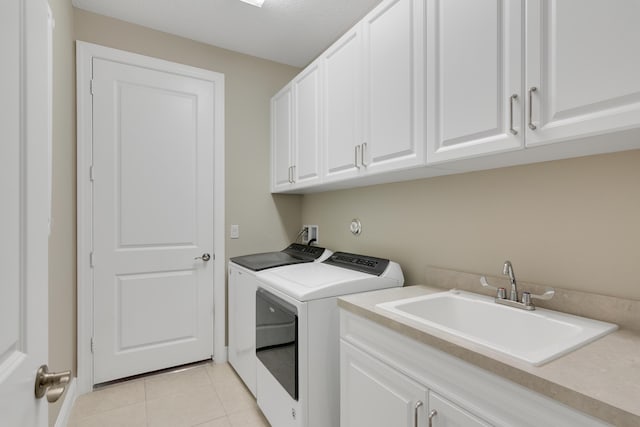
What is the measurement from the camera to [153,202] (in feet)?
8.02

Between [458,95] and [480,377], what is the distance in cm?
100

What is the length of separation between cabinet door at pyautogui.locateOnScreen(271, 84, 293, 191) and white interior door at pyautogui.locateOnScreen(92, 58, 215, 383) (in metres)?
0.53

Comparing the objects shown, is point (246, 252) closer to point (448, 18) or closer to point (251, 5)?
point (251, 5)

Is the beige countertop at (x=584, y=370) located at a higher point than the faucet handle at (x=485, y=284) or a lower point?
lower

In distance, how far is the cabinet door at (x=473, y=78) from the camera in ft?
3.51

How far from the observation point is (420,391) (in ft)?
3.45

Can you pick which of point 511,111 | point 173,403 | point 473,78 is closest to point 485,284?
point 511,111

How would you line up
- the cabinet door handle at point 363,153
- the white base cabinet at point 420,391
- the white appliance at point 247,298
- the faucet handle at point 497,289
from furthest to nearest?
the white appliance at point 247,298
the cabinet door handle at point 363,153
the faucet handle at point 497,289
the white base cabinet at point 420,391

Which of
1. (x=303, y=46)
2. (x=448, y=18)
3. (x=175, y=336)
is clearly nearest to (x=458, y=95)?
(x=448, y=18)

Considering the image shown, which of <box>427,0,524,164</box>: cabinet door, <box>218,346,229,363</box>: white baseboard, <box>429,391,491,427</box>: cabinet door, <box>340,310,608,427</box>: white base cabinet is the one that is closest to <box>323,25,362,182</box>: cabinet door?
<box>427,0,524,164</box>: cabinet door

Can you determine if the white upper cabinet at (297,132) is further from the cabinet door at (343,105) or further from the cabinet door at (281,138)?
the cabinet door at (343,105)

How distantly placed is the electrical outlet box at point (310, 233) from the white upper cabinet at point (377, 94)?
86cm

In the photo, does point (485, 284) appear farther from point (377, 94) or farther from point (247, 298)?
point (247, 298)

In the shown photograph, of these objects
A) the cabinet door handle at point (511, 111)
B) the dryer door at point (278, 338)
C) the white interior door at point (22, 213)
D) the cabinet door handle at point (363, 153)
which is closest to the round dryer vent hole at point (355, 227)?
the cabinet door handle at point (363, 153)
